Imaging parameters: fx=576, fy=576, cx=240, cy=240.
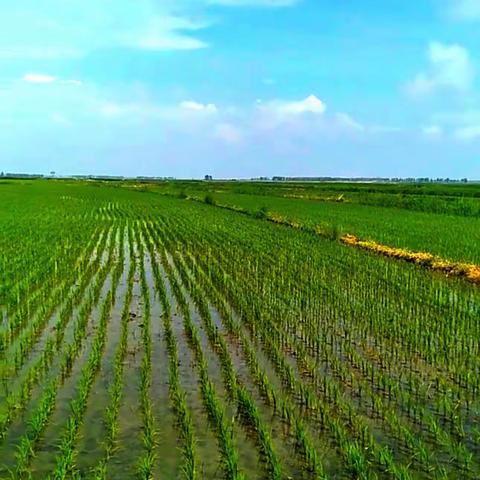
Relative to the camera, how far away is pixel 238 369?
635cm

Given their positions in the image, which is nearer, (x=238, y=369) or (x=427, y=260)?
(x=238, y=369)

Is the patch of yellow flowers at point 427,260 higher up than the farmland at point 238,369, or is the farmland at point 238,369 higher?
the patch of yellow flowers at point 427,260

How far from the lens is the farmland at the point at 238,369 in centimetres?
431

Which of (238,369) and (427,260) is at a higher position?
(427,260)

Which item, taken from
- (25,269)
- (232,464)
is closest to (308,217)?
(25,269)

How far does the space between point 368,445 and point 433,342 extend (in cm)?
328

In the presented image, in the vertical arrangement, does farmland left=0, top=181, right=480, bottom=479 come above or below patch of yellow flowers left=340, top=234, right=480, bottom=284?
below

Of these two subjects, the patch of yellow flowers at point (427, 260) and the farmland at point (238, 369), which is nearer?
the farmland at point (238, 369)

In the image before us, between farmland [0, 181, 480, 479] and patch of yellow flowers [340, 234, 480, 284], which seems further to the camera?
patch of yellow flowers [340, 234, 480, 284]

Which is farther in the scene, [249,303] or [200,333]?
[249,303]

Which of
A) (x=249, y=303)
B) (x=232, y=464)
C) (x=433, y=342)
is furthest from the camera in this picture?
(x=249, y=303)

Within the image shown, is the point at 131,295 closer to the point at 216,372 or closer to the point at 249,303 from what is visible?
the point at 249,303

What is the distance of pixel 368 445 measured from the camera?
4.46 m

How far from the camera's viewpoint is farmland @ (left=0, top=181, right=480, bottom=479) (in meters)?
4.31
